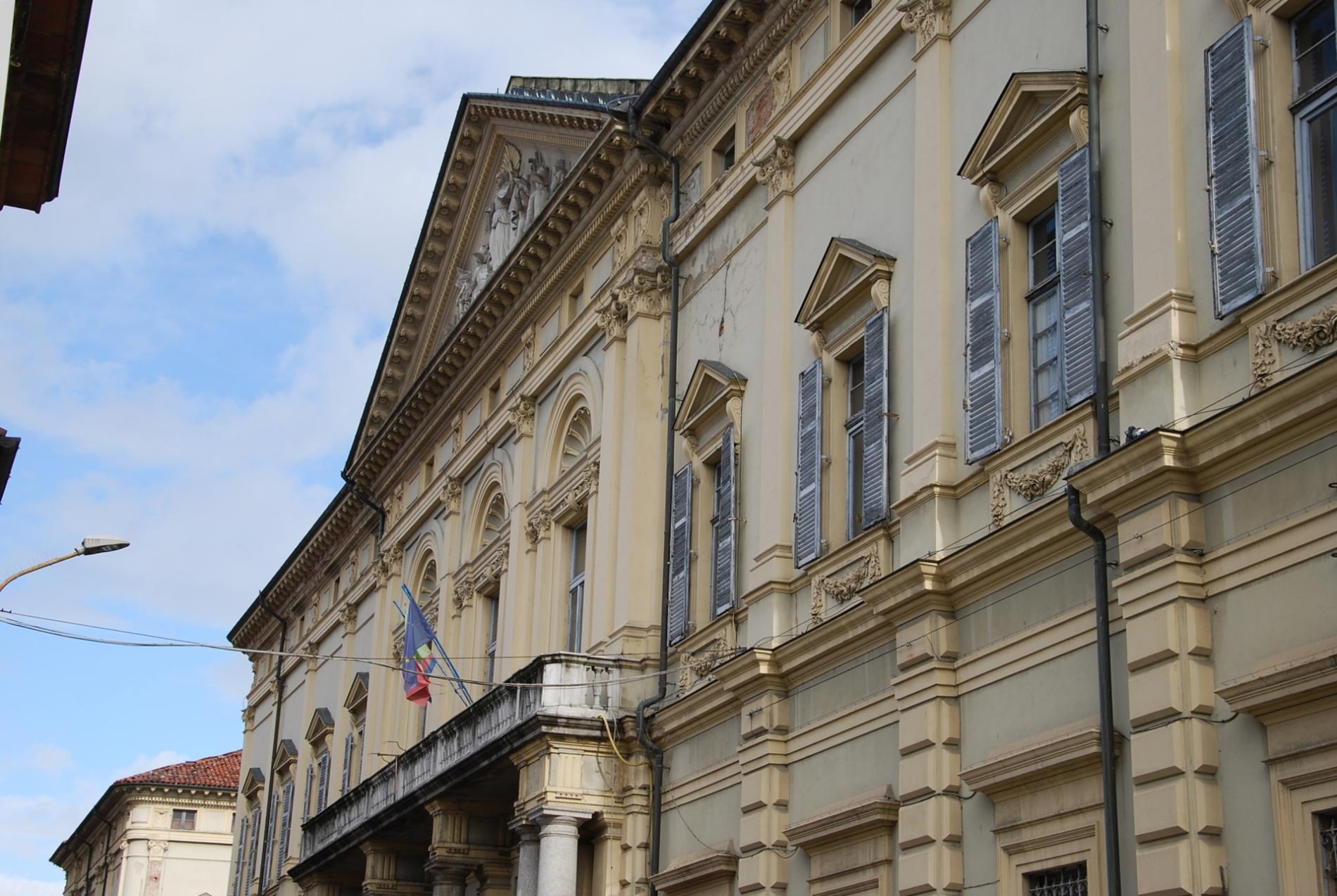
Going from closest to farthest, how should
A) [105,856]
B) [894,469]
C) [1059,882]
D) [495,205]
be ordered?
[1059,882]
[894,469]
[495,205]
[105,856]

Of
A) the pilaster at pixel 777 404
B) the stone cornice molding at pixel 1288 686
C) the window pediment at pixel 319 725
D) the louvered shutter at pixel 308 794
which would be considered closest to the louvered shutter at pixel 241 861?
the louvered shutter at pixel 308 794

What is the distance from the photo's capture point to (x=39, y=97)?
46.2 feet

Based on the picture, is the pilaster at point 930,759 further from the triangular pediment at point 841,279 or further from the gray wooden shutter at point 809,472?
the triangular pediment at point 841,279

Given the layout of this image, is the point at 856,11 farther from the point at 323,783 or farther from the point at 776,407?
the point at 323,783

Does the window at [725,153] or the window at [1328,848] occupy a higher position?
the window at [725,153]

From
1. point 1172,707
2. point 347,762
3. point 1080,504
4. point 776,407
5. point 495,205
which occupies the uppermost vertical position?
point 495,205

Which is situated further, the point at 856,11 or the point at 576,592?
the point at 576,592

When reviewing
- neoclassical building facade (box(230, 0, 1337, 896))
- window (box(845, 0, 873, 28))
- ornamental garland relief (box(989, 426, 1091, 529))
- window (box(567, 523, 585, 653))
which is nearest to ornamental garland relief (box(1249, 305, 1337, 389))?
neoclassical building facade (box(230, 0, 1337, 896))

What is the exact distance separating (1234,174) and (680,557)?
1047 cm

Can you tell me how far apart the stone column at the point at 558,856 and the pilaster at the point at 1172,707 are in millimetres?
10125

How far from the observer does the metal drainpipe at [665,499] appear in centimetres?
2134

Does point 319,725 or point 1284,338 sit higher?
point 319,725

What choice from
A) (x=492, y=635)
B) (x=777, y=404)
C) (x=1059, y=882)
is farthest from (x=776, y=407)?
(x=492, y=635)

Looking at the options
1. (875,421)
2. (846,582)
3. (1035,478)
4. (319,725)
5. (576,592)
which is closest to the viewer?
(1035,478)
